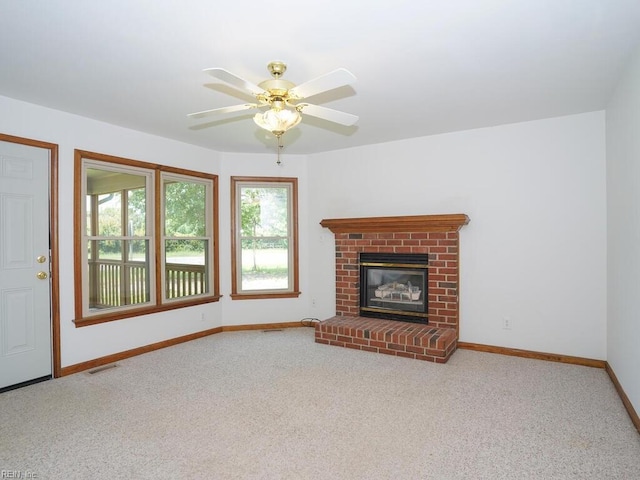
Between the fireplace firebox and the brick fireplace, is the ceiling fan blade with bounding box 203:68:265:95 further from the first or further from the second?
the fireplace firebox

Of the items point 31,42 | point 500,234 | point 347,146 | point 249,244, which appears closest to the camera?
point 31,42

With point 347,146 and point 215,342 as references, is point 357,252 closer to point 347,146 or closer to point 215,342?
point 347,146

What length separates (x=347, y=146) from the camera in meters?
4.96

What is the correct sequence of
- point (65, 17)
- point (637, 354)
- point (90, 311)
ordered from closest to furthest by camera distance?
point (65, 17)
point (637, 354)
point (90, 311)

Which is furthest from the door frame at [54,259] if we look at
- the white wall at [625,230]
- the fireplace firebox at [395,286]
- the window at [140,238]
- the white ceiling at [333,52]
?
the white wall at [625,230]

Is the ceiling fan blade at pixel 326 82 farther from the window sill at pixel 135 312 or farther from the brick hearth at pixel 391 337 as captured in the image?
the window sill at pixel 135 312

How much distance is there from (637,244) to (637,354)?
693mm

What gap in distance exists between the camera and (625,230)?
2.86m

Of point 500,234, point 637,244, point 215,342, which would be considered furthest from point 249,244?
point 637,244

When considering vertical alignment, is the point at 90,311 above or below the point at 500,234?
below

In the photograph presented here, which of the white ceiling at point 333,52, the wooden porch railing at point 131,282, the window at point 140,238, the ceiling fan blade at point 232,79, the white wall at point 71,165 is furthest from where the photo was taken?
the wooden porch railing at point 131,282

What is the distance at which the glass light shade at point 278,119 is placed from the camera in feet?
7.92

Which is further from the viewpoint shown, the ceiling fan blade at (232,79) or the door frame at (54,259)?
the door frame at (54,259)

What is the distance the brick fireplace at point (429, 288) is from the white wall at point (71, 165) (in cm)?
193
